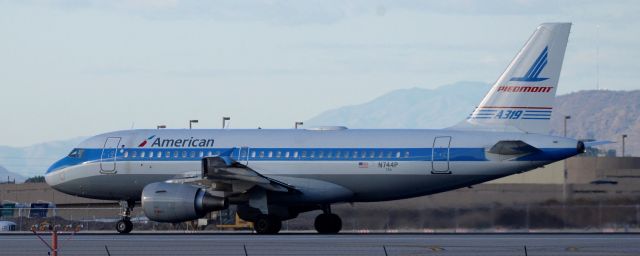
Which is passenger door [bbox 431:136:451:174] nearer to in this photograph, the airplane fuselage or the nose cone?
the airplane fuselage

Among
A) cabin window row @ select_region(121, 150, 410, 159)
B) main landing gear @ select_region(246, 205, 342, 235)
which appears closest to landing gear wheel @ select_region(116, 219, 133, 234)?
cabin window row @ select_region(121, 150, 410, 159)

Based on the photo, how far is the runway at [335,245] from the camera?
3472 centimetres

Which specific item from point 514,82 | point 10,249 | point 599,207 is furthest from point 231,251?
point 599,207

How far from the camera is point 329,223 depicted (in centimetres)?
4862

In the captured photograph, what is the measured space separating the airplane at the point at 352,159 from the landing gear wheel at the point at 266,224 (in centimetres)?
4

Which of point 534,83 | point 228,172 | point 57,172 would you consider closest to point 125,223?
point 57,172

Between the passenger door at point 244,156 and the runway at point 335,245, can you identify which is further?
the passenger door at point 244,156

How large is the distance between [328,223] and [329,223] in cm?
5

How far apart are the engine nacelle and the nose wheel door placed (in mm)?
4082

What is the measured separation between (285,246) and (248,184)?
9.22 m

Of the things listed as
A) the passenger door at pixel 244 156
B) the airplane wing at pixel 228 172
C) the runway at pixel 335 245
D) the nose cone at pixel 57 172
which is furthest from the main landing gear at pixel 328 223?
the nose cone at pixel 57 172

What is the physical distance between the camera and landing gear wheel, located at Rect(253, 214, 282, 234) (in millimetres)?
47094

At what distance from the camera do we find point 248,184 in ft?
153

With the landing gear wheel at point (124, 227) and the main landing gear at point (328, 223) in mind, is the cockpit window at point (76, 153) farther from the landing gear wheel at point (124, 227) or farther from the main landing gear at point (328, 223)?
the main landing gear at point (328, 223)
